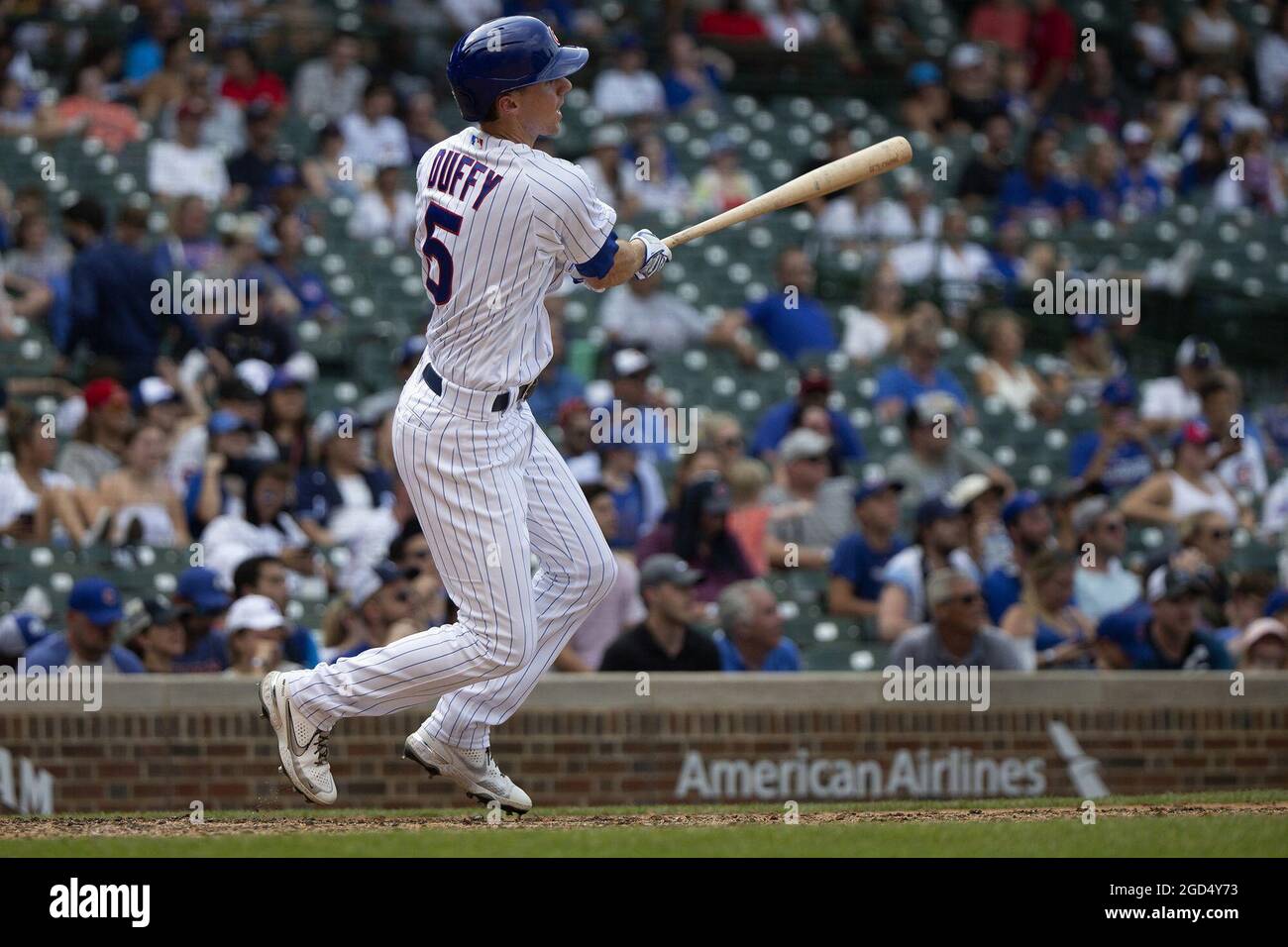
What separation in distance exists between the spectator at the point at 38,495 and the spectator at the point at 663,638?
269cm

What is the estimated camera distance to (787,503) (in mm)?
9797

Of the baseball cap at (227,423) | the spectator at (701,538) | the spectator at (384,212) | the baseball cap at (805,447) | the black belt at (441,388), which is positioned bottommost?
the spectator at (701,538)

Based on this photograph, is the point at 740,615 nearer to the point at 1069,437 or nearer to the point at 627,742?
the point at 627,742

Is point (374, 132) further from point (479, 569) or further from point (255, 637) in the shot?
point (479, 569)

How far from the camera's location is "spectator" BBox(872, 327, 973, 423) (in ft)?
37.4

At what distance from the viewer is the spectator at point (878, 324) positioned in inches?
475

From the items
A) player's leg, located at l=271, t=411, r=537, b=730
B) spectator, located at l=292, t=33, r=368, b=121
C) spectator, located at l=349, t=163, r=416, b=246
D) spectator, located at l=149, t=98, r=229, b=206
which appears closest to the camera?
player's leg, located at l=271, t=411, r=537, b=730

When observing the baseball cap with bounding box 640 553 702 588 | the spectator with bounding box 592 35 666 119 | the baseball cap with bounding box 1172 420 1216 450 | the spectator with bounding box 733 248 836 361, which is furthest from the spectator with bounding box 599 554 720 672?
the spectator with bounding box 592 35 666 119

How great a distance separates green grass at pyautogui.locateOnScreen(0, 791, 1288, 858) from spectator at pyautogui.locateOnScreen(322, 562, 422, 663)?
6.78 ft

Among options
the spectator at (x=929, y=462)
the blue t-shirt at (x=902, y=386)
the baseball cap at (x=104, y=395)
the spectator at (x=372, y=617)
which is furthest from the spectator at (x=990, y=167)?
the spectator at (x=372, y=617)

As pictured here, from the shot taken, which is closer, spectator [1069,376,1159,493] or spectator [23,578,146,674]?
spectator [23,578,146,674]

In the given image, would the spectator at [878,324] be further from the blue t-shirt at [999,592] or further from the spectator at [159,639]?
the spectator at [159,639]

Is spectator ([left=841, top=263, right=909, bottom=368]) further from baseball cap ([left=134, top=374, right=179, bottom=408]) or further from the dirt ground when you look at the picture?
the dirt ground

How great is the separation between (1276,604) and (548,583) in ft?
15.6
